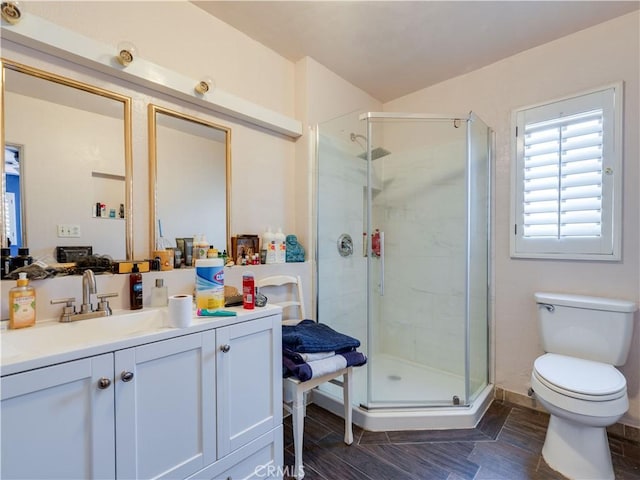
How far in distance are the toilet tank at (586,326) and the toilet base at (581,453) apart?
1.38 feet

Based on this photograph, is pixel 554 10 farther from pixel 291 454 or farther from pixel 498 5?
pixel 291 454

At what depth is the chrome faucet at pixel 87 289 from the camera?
1.24m

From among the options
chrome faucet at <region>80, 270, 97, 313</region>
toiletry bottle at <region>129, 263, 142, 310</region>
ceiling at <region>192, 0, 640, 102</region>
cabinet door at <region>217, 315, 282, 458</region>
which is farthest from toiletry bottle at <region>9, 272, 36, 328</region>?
ceiling at <region>192, 0, 640, 102</region>

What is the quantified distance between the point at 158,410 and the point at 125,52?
151 cm

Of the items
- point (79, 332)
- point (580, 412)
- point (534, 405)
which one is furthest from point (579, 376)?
point (79, 332)

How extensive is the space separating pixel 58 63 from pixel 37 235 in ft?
2.44

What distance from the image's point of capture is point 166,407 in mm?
1073

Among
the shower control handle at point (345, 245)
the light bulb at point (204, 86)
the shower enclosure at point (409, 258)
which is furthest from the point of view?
the shower control handle at point (345, 245)

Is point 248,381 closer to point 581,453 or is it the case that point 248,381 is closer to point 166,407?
point 166,407

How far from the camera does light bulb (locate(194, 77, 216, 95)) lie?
1.64 metres

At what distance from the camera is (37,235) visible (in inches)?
49.6

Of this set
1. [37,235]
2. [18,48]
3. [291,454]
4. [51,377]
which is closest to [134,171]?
[37,235]

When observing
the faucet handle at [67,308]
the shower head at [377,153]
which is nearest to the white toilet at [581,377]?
the shower head at [377,153]

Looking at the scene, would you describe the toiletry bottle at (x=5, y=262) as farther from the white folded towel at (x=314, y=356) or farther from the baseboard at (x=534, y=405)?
the baseboard at (x=534, y=405)
